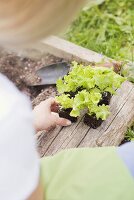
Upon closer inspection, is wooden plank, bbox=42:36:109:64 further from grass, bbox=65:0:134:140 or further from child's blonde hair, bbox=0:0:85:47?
child's blonde hair, bbox=0:0:85:47

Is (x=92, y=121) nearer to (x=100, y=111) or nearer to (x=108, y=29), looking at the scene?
(x=100, y=111)

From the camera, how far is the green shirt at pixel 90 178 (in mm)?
1931

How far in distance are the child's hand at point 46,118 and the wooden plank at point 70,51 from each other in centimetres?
57

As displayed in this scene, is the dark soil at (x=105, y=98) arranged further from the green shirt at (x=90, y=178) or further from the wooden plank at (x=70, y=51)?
the green shirt at (x=90, y=178)

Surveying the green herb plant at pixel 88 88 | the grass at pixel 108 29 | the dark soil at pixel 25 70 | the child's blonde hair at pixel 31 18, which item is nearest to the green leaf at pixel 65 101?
the green herb plant at pixel 88 88

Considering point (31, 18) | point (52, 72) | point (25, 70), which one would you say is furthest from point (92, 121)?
point (31, 18)

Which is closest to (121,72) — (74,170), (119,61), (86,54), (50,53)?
(119,61)

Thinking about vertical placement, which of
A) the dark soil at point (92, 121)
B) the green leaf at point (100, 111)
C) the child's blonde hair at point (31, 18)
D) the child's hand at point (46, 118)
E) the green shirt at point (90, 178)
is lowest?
the child's hand at point (46, 118)

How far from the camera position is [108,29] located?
12.5 feet

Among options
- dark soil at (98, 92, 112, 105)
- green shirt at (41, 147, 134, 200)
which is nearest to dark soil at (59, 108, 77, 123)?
dark soil at (98, 92, 112, 105)

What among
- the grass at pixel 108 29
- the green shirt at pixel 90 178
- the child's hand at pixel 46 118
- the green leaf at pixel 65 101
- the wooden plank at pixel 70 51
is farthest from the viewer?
the grass at pixel 108 29

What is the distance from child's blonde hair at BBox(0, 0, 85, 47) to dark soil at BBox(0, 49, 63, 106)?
1.70m

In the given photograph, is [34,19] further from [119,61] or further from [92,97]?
[119,61]

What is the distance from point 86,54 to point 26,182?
72.4 inches
